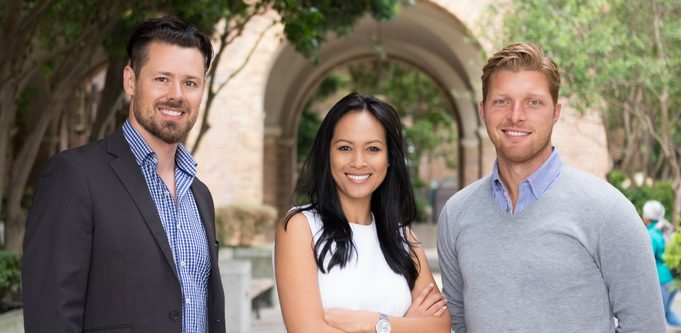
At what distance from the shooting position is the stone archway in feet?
58.1

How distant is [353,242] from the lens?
2.77m

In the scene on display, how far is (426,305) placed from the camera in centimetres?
270

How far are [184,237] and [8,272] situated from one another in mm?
3824

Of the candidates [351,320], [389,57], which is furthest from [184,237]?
[389,57]

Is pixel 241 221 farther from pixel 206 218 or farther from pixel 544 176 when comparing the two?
pixel 544 176

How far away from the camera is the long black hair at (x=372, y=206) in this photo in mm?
2693

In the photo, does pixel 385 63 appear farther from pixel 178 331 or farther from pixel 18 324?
pixel 178 331

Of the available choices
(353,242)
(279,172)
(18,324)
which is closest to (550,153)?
(353,242)

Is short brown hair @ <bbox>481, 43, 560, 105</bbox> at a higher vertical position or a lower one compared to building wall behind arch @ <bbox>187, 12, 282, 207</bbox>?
lower

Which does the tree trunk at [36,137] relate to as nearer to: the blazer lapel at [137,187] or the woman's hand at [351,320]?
the blazer lapel at [137,187]

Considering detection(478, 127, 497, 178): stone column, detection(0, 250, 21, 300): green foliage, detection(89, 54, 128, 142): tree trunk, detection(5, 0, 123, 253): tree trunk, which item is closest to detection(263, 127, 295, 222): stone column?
detection(478, 127, 497, 178): stone column

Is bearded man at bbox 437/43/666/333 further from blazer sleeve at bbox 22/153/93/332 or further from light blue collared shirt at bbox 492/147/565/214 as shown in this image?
blazer sleeve at bbox 22/153/93/332

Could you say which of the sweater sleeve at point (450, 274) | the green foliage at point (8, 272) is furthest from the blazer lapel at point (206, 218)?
the green foliage at point (8, 272)

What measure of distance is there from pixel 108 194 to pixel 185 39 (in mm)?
643
